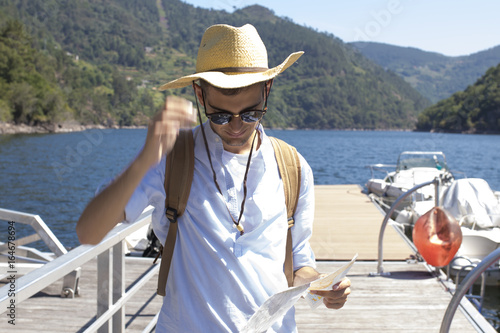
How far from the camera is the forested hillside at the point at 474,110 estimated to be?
291 ft

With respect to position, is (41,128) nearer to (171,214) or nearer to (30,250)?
(30,250)

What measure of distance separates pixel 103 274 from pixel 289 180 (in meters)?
1.40

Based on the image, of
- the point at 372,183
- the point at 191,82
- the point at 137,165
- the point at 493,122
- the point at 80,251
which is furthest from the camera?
the point at 493,122

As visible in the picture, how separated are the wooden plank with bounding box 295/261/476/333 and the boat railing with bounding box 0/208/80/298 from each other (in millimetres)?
2022

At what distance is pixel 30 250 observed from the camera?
4.38m

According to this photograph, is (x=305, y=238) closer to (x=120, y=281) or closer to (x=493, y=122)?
(x=120, y=281)

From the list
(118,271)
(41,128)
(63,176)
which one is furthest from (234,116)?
(41,128)

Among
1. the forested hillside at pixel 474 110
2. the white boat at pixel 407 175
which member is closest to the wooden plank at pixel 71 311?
the white boat at pixel 407 175

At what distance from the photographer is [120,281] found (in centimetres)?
265

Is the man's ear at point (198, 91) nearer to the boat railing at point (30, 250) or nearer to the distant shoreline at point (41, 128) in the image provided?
the boat railing at point (30, 250)

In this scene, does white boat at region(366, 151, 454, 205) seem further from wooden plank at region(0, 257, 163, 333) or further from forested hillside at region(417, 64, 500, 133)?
forested hillside at region(417, 64, 500, 133)

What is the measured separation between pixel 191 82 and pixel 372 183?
15.9 meters

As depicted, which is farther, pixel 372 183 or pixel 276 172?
pixel 372 183

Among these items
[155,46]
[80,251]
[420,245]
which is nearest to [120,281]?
[80,251]
